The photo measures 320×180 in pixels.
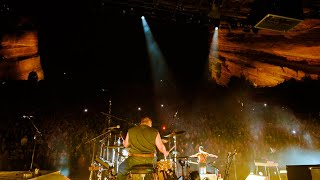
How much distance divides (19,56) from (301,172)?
12.5m

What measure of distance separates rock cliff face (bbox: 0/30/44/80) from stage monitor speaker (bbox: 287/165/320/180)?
462 inches

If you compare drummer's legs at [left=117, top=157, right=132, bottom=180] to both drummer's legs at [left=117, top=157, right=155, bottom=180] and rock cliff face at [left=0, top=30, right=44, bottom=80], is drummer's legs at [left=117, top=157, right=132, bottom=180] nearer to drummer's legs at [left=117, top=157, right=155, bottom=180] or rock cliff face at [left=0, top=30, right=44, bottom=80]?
drummer's legs at [left=117, top=157, right=155, bottom=180]

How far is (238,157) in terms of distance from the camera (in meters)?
9.28

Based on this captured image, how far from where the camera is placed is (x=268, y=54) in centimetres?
1143

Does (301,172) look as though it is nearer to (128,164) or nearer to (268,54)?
(128,164)

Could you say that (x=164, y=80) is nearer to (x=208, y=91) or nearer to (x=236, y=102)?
(x=208, y=91)

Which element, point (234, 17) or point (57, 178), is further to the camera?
point (234, 17)

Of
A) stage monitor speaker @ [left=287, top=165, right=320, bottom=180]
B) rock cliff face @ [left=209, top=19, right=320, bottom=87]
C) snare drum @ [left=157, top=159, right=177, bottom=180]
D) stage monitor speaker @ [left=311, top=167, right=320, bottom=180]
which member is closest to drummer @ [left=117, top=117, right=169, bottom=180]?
snare drum @ [left=157, top=159, right=177, bottom=180]

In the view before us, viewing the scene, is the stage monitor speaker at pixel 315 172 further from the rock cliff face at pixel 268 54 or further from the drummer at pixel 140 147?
the rock cliff face at pixel 268 54

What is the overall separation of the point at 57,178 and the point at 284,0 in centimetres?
582

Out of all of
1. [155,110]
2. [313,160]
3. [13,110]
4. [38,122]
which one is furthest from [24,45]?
[313,160]

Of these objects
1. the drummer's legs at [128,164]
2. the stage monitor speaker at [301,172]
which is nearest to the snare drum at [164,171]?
the drummer's legs at [128,164]

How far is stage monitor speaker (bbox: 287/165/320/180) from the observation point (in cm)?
326

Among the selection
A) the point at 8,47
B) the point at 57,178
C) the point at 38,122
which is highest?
the point at 8,47
